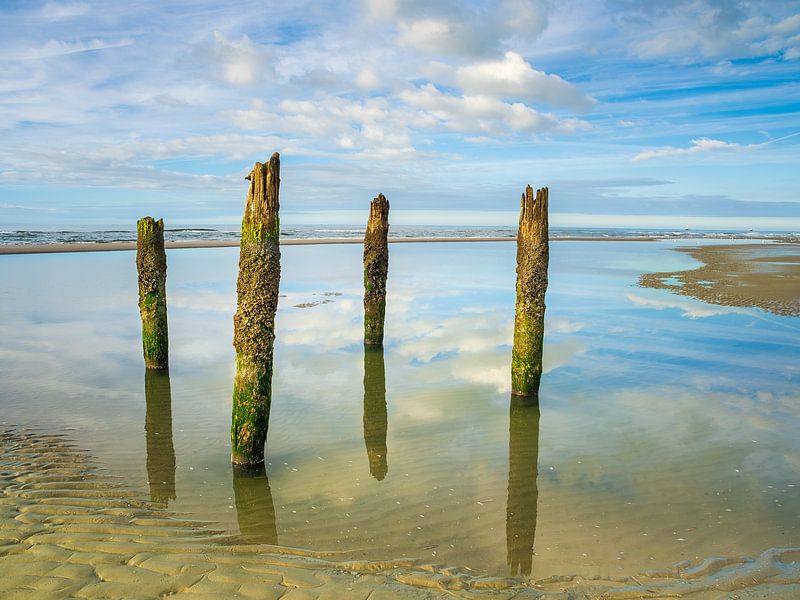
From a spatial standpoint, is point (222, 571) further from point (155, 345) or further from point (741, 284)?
point (741, 284)

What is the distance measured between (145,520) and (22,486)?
5.41 ft

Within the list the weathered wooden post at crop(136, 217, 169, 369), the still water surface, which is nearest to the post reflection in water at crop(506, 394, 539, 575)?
the still water surface

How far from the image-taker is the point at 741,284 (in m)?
25.9

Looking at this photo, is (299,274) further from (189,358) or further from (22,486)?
(22,486)

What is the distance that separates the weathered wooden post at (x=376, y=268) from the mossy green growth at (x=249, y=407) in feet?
21.8

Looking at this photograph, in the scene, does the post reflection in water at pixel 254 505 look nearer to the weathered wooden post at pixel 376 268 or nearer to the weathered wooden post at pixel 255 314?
the weathered wooden post at pixel 255 314

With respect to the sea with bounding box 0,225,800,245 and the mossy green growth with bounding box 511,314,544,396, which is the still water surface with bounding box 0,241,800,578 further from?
the sea with bounding box 0,225,800,245

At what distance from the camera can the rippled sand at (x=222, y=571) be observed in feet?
15.1

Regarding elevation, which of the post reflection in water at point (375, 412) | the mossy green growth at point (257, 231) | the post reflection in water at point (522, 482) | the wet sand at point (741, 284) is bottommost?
the post reflection in water at point (522, 482)

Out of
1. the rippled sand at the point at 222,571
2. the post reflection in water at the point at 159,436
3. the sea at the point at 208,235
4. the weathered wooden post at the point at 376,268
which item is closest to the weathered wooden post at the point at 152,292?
the post reflection in water at the point at 159,436

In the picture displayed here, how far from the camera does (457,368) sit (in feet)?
40.6

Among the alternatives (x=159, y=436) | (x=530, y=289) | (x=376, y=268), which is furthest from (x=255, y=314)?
(x=376, y=268)

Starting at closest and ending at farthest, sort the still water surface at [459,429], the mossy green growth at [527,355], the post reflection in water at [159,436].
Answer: the still water surface at [459,429] → the post reflection in water at [159,436] → the mossy green growth at [527,355]

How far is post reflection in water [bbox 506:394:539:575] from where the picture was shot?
5.50m
